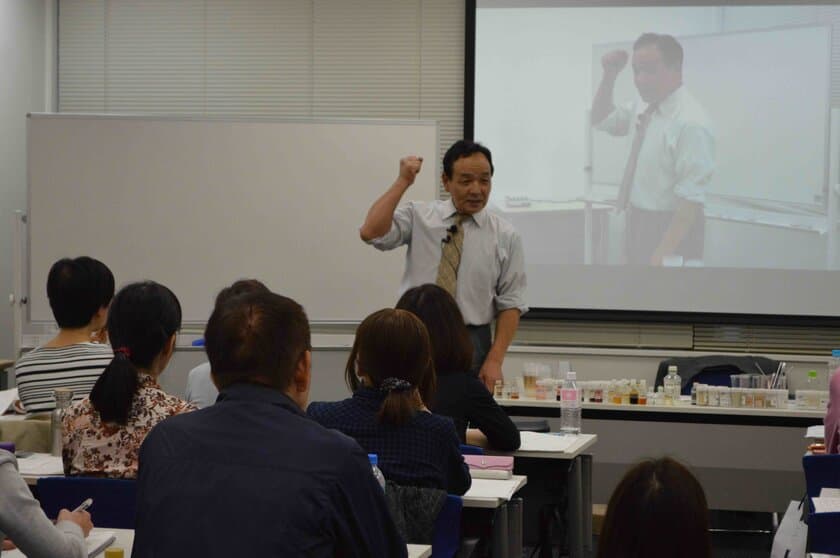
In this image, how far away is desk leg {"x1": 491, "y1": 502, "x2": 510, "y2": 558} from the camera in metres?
3.31

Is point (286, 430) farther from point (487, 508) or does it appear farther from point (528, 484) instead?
point (528, 484)

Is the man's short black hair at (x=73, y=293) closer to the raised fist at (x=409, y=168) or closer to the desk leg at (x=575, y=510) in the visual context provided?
the raised fist at (x=409, y=168)

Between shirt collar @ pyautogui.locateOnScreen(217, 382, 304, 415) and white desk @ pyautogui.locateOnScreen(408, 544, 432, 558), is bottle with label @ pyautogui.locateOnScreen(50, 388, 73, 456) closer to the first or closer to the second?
white desk @ pyautogui.locateOnScreen(408, 544, 432, 558)

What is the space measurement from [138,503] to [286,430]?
269mm

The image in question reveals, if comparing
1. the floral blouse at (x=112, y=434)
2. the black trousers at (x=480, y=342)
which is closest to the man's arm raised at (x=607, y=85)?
the black trousers at (x=480, y=342)

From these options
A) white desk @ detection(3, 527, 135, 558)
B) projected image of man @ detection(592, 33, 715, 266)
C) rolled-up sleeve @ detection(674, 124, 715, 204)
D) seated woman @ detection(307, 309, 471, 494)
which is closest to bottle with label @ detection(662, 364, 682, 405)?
projected image of man @ detection(592, 33, 715, 266)

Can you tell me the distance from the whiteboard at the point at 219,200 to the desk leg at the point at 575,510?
7.52 ft

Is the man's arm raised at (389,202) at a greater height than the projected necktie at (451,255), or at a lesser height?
greater

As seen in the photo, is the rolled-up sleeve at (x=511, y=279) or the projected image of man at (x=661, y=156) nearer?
the rolled-up sleeve at (x=511, y=279)

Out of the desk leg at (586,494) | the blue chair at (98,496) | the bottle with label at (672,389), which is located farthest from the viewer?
the bottle with label at (672,389)

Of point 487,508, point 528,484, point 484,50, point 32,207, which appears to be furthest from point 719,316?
point 32,207

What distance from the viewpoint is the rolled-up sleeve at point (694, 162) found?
644cm

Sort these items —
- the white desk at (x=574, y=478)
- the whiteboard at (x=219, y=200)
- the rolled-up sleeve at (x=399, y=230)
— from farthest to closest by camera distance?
1. the whiteboard at (x=219, y=200)
2. the rolled-up sleeve at (x=399, y=230)
3. the white desk at (x=574, y=478)

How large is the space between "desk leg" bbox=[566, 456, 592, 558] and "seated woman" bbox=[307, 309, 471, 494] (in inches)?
56.0
